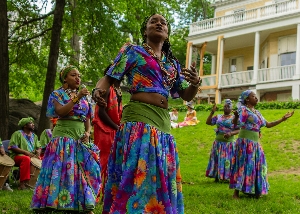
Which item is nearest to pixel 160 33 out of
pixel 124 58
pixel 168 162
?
pixel 124 58

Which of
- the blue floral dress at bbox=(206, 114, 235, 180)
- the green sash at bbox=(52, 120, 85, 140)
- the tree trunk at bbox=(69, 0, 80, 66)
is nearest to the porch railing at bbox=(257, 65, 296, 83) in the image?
the tree trunk at bbox=(69, 0, 80, 66)

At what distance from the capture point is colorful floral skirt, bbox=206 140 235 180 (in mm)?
11375

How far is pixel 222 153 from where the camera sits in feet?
37.9

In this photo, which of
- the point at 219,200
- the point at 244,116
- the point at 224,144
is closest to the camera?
the point at 219,200

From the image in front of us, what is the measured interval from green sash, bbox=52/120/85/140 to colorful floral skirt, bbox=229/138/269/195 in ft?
11.6

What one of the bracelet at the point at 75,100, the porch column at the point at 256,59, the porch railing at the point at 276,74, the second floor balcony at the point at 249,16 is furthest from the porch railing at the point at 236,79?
the bracelet at the point at 75,100

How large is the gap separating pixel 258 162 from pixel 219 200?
45.9 inches

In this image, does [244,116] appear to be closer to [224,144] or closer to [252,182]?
[252,182]

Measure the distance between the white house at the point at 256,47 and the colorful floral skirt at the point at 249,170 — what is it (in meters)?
17.0

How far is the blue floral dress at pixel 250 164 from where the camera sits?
8.38 metres

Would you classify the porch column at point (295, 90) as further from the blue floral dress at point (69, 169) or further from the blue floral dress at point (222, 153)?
the blue floral dress at point (69, 169)

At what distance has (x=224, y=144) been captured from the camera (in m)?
11.6

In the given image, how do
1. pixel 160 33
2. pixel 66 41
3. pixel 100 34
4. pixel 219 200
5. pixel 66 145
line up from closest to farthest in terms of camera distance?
pixel 160 33
pixel 66 145
pixel 219 200
pixel 100 34
pixel 66 41

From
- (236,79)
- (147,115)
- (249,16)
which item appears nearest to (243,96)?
(147,115)
